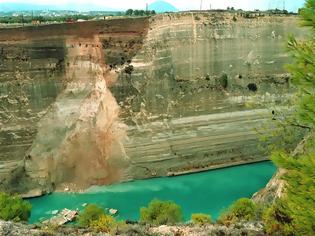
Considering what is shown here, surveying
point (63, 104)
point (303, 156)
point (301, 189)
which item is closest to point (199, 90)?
point (63, 104)

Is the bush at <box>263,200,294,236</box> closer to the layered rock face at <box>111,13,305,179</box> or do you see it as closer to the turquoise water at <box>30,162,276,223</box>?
the turquoise water at <box>30,162,276,223</box>

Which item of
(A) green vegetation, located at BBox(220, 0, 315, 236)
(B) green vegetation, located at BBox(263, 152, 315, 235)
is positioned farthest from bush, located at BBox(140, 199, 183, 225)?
(B) green vegetation, located at BBox(263, 152, 315, 235)

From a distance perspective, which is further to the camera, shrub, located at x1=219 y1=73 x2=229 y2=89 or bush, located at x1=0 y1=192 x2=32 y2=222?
shrub, located at x1=219 y1=73 x2=229 y2=89

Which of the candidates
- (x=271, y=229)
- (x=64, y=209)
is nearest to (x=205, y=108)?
(x=64, y=209)

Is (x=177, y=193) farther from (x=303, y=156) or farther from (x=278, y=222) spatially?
(x=303, y=156)

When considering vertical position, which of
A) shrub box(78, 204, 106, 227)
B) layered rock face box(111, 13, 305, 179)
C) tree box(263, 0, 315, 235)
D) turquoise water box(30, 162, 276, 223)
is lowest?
turquoise water box(30, 162, 276, 223)

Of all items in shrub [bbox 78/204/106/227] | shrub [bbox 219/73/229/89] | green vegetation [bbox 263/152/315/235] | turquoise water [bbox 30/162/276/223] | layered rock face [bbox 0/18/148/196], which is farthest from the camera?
shrub [bbox 219/73/229/89]

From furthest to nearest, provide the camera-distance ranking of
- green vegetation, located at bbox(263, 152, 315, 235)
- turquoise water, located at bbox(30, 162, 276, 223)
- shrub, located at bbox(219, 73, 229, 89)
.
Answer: shrub, located at bbox(219, 73, 229, 89) → turquoise water, located at bbox(30, 162, 276, 223) → green vegetation, located at bbox(263, 152, 315, 235)
